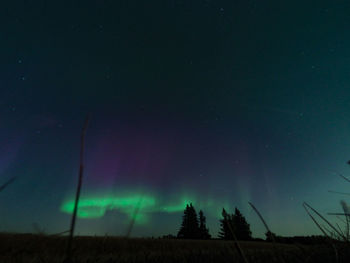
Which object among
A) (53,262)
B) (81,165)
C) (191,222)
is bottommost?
(53,262)

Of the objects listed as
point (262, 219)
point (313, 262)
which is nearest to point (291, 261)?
point (313, 262)

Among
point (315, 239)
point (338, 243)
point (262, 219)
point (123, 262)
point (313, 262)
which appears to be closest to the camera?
point (262, 219)

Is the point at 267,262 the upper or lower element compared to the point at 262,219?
lower

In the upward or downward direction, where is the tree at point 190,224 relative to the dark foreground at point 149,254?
upward

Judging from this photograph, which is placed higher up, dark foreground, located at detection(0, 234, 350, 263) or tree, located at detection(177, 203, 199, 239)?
tree, located at detection(177, 203, 199, 239)

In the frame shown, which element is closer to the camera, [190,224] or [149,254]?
[149,254]

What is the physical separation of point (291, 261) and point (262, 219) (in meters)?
0.59

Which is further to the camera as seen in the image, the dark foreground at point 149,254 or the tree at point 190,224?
the tree at point 190,224

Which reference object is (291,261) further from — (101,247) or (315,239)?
(101,247)

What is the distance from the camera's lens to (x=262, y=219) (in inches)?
33.2

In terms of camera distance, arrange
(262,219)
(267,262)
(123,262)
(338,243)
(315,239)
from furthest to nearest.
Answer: (315,239)
(338,243)
(123,262)
(267,262)
(262,219)

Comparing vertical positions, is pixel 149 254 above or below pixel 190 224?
below

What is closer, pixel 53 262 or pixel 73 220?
pixel 73 220

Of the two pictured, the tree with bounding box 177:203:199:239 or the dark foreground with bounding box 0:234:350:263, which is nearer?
the dark foreground with bounding box 0:234:350:263
